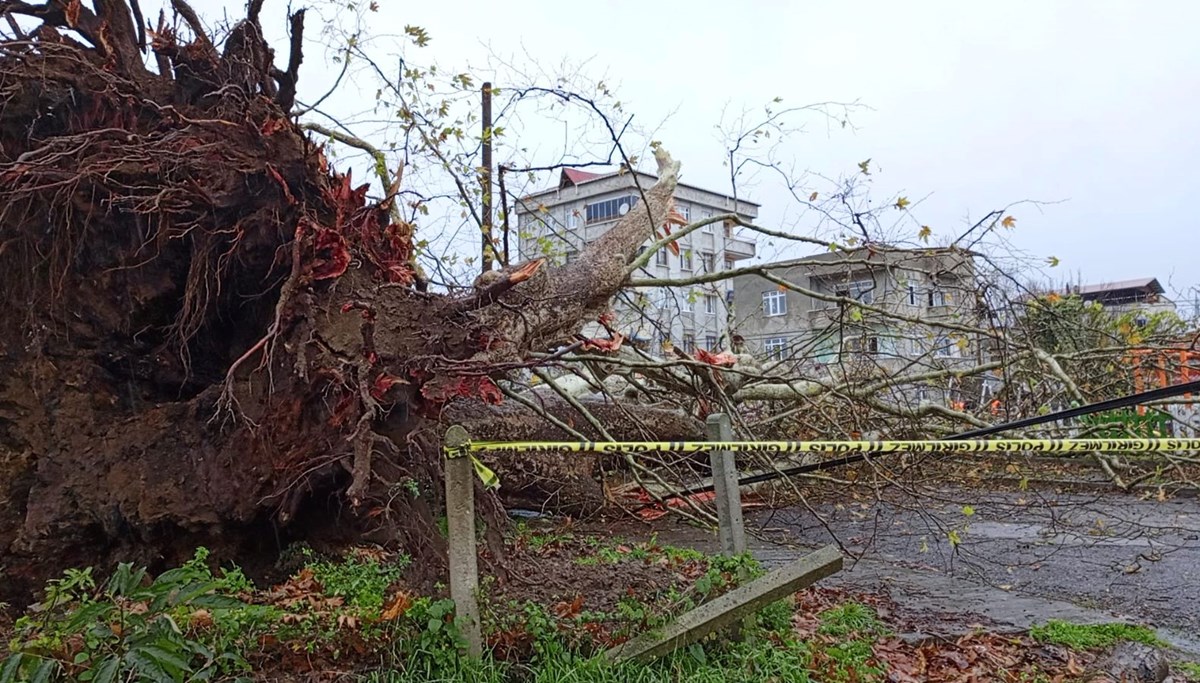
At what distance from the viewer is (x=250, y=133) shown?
10.9 ft

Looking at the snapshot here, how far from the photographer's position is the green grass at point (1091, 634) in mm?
3826

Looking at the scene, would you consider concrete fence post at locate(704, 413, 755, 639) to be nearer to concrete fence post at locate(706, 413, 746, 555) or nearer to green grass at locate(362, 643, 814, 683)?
concrete fence post at locate(706, 413, 746, 555)

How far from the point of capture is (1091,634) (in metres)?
3.94

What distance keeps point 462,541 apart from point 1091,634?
10.5 ft

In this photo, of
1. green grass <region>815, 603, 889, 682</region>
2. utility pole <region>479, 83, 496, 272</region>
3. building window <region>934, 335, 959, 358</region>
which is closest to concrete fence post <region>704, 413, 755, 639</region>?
green grass <region>815, 603, 889, 682</region>

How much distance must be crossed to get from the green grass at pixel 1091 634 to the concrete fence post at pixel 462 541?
9.46 ft

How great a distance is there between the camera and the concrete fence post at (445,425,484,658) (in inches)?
114

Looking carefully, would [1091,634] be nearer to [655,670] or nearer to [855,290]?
[655,670]

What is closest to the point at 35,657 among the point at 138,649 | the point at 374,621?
the point at 138,649

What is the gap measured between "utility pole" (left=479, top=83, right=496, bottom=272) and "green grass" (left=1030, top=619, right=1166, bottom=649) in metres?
5.14

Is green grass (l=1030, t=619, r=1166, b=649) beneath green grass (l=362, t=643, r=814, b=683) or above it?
beneath

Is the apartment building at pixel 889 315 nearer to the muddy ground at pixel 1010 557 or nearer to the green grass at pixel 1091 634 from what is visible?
the muddy ground at pixel 1010 557

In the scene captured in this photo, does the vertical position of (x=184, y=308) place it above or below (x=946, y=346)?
above

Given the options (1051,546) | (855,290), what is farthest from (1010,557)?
(855,290)
